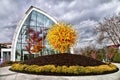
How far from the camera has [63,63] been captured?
1427cm

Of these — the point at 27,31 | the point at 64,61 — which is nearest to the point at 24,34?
the point at 27,31

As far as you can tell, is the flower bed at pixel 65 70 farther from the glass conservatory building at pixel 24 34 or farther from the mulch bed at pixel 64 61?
the glass conservatory building at pixel 24 34

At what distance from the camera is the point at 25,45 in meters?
38.5

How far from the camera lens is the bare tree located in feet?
136

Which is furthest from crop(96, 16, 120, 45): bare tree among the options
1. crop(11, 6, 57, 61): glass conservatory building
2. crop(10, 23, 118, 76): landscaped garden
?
crop(10, 23, 118, 76): landscaped garden

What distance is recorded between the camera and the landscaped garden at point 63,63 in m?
13.0

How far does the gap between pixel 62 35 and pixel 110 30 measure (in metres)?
27.2

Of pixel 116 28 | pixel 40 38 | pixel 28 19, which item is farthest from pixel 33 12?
pixel 116 28

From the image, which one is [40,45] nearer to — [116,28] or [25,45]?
[25,45]

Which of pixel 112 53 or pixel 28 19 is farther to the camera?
pixel 28 19

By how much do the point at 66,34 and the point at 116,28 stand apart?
26.6 metres

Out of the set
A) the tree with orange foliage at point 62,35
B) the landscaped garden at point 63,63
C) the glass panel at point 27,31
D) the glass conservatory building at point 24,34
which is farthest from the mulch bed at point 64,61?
the glass conservatory building at point 24,34

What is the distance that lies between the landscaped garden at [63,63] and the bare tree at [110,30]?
→ 83.3 ft

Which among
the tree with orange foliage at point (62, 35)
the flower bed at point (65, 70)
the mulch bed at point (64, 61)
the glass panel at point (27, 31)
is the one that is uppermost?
the glass panel at point (27, 31)
